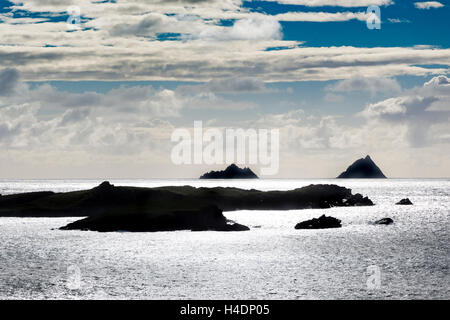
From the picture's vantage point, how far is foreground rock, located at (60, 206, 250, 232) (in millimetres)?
119000

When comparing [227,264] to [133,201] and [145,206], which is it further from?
[133,201]

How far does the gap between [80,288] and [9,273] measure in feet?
46.2

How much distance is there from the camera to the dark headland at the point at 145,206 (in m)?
120

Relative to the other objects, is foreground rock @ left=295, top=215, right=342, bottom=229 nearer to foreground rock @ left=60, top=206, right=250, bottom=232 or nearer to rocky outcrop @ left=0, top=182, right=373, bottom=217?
foreground rock @ left=60, top=206, right=250, bottom=232

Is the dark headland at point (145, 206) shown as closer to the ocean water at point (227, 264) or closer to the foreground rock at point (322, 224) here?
the ocean water at point (227, 264)

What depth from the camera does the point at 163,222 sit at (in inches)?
4692

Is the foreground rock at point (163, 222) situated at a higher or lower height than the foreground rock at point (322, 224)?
higher

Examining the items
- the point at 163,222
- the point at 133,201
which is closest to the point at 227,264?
the point at 163,222

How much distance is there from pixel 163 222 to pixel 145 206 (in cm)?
1858

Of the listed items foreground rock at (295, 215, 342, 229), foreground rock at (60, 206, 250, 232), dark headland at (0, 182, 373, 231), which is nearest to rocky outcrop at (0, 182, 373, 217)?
dark headland at (0, 182, 373, 231)

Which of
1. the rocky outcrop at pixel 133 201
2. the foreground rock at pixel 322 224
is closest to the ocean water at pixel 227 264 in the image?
the foreground rock at pixel 322 224
